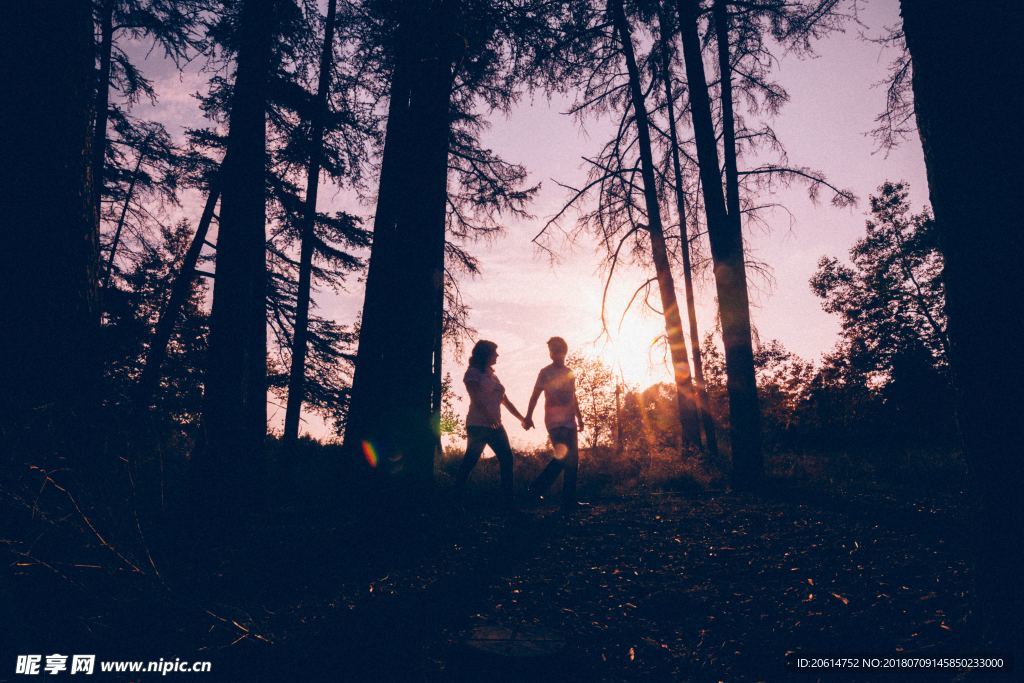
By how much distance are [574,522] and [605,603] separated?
1.85 metres

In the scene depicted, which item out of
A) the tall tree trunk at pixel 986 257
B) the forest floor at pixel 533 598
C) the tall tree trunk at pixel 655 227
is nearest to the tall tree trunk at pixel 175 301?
the forest floor at pixel 533 598

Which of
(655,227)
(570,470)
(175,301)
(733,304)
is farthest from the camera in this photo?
(655,227)

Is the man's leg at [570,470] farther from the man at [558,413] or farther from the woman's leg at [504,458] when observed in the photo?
the woman's leg at [504,458]

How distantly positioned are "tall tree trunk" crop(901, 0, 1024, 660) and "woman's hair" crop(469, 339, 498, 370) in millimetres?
3971

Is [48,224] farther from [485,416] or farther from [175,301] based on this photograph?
[175,301]

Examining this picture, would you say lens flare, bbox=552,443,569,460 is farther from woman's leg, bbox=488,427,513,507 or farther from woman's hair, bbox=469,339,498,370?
woman's hair, bbox=469,339,498,370

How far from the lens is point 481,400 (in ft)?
17.4

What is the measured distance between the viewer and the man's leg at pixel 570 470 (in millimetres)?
5570

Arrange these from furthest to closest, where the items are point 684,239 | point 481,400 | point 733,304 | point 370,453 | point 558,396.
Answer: point 684,239, point 733,304, point 558,396, point 481,400, point 370,453

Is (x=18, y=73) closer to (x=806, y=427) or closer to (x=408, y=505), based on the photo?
(x=408, y=505)

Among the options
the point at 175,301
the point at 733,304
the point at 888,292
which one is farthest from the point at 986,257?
the point at 888,292

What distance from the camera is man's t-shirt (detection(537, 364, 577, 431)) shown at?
5801 millimetres

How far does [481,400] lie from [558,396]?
1.04m

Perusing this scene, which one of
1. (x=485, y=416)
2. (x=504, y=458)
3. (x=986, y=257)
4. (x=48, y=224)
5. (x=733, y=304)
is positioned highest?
(x=733, y=304)
